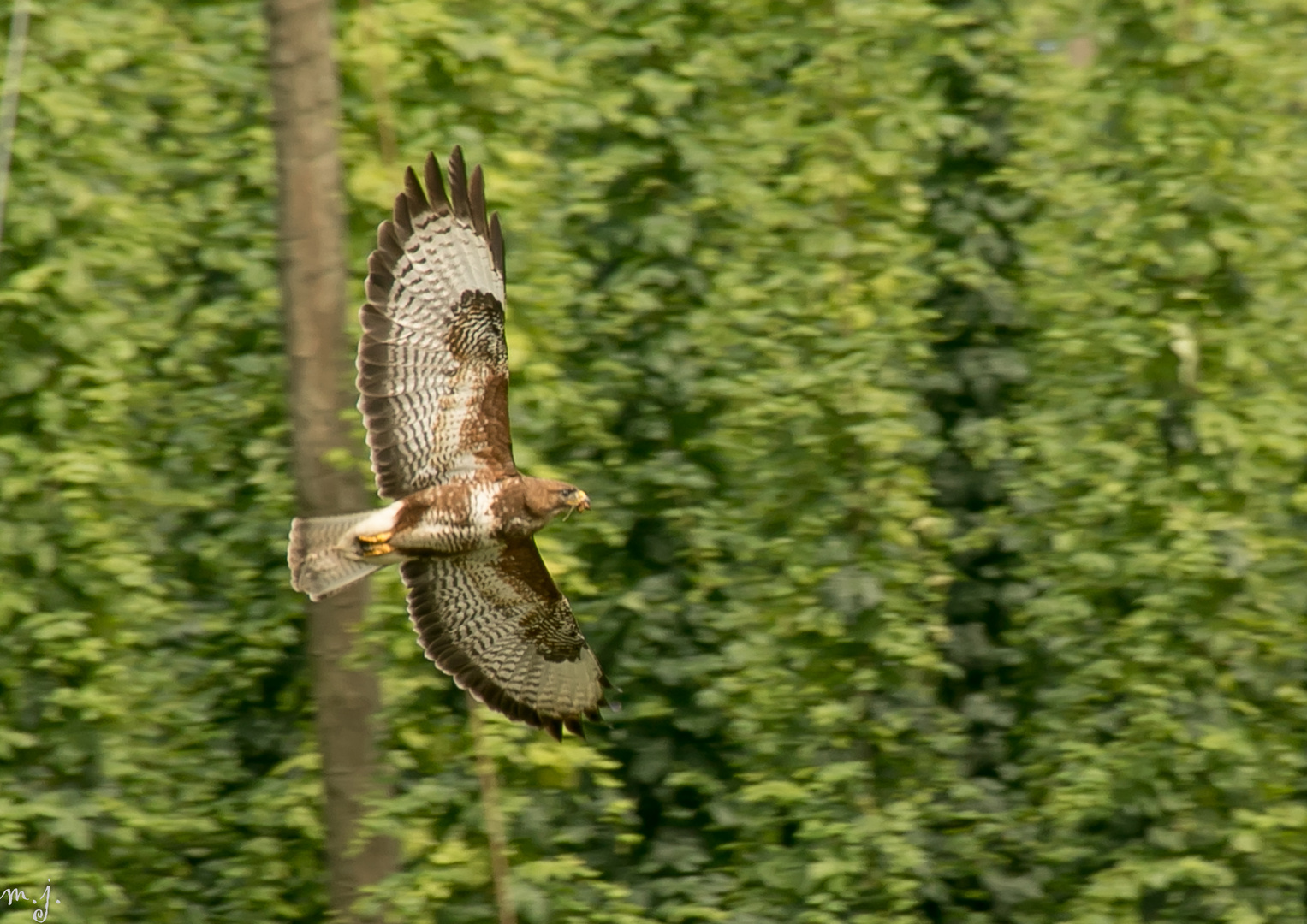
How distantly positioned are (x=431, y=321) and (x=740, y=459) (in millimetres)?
1444

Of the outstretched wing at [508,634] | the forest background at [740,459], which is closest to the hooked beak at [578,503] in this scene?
the outstretched wing at [508,634]

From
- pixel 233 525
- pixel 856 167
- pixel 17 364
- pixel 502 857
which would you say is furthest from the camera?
pixel 856 167

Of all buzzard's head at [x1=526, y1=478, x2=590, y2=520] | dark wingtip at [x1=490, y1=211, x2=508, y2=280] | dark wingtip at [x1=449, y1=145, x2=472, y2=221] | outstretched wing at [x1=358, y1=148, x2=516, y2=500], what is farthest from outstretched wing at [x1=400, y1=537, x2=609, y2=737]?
dark wingtip at [x1=449, y1=145, x2=472, y2=221]

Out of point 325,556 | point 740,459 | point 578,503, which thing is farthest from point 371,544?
point 740,459

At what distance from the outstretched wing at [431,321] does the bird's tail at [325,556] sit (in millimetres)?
149

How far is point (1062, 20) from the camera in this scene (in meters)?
6.89

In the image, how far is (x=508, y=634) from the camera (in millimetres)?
5758

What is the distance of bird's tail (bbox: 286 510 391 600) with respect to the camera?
525 centimetres

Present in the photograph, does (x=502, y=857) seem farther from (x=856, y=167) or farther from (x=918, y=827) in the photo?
(x=856, y=167)

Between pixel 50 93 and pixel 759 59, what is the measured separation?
7.79 ft

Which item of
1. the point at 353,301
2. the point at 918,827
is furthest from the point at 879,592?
the point at 353,301

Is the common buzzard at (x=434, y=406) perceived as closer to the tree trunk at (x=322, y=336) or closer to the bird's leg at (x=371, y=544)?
the bird's leg at (x=371, y=544)

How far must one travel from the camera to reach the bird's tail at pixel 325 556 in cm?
525

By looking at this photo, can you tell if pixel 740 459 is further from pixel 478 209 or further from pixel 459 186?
pixel 459 186
